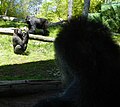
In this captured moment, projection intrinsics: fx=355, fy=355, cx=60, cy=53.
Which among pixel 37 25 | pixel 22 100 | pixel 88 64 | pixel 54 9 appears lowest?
pixel 54 9

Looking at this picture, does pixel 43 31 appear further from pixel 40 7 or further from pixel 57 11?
pixel 40 7

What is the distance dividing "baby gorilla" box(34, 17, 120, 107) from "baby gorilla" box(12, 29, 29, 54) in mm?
8028

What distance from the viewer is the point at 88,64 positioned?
1710mm

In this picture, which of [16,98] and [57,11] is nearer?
[16,98]

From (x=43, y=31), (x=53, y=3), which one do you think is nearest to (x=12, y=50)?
(x=43, y=31)

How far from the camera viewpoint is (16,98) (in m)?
3.60

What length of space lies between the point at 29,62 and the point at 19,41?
1.18 meters

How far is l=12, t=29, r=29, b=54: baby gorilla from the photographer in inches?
390

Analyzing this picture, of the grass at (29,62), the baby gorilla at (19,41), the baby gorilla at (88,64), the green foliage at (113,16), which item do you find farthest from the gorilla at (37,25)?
the baby gorilla at (88,64)

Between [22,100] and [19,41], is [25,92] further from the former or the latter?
[19,41]

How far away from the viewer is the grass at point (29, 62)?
7.46 metres

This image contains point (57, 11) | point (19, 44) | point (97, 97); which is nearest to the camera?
point (97, 97)

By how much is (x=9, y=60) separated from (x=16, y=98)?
5.66 m

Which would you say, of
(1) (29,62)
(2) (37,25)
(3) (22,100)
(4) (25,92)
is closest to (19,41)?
(1) (29,62)
